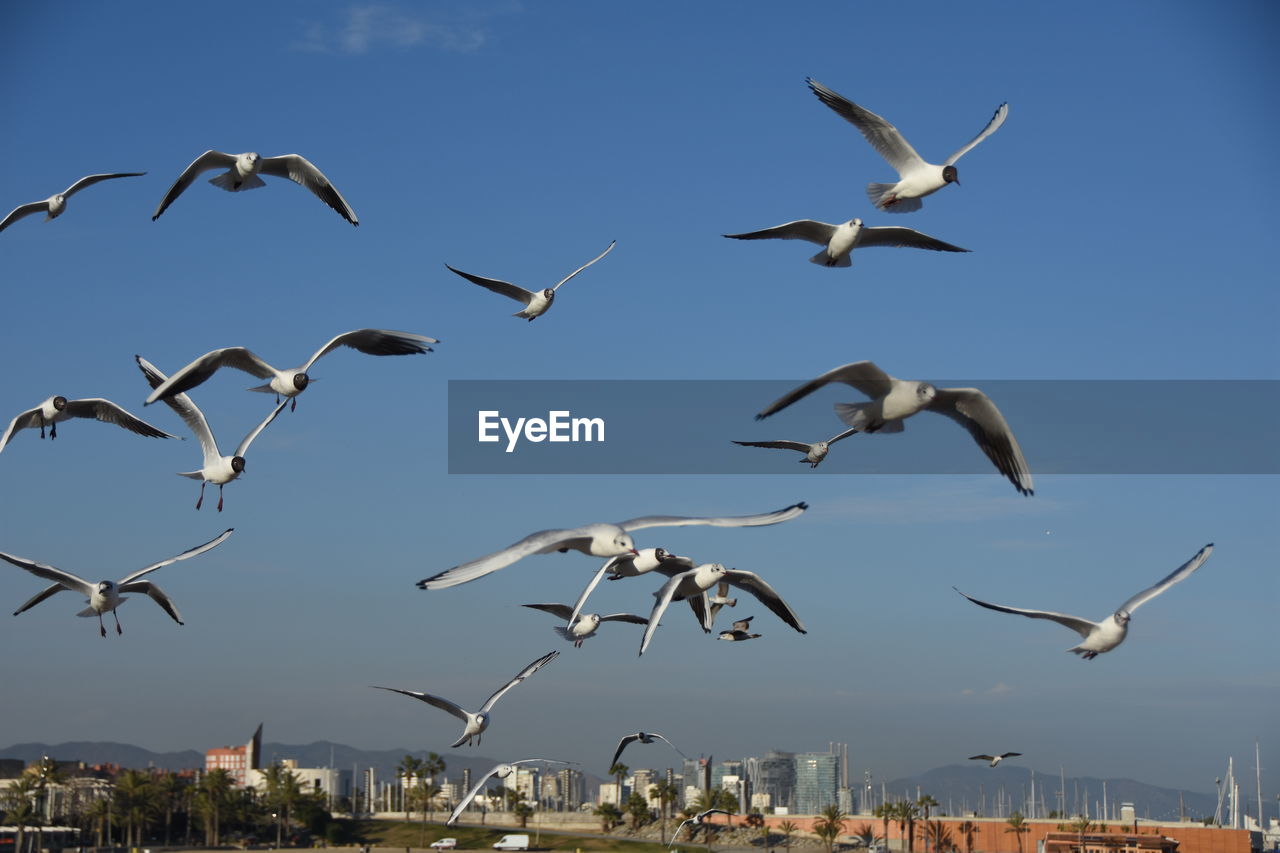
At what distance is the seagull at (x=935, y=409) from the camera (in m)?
21.8

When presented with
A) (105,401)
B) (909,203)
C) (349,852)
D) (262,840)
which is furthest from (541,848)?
(909,203)

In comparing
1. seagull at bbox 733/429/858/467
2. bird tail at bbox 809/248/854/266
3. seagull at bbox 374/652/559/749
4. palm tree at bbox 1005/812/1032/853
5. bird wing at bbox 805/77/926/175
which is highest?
bird wing at bbox 805/77/926/175

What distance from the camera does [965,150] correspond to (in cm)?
2556

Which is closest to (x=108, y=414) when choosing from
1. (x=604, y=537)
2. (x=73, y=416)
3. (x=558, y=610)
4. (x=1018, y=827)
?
(x=73, y=416)

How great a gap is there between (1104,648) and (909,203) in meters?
8.62

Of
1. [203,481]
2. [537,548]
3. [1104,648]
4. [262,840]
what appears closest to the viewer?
[537,548]

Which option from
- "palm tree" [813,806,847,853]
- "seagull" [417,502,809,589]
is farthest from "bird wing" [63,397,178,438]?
"palm tree" [813,806,847,853]

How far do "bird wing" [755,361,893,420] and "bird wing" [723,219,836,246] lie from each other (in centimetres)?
434

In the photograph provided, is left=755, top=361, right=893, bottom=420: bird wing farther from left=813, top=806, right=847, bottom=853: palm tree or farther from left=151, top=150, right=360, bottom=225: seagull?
left=813, top=806, right=847, bottom=853: palm tree

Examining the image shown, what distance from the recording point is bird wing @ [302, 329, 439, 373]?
2711 centimetres

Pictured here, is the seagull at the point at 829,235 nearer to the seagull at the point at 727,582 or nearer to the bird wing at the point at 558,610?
the seagull at the point at 727,582

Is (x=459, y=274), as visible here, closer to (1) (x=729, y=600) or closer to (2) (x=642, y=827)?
(1) (x=729, y=600)

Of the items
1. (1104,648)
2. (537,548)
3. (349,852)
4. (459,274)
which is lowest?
(349,852)

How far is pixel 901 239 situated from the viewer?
27719 mm
